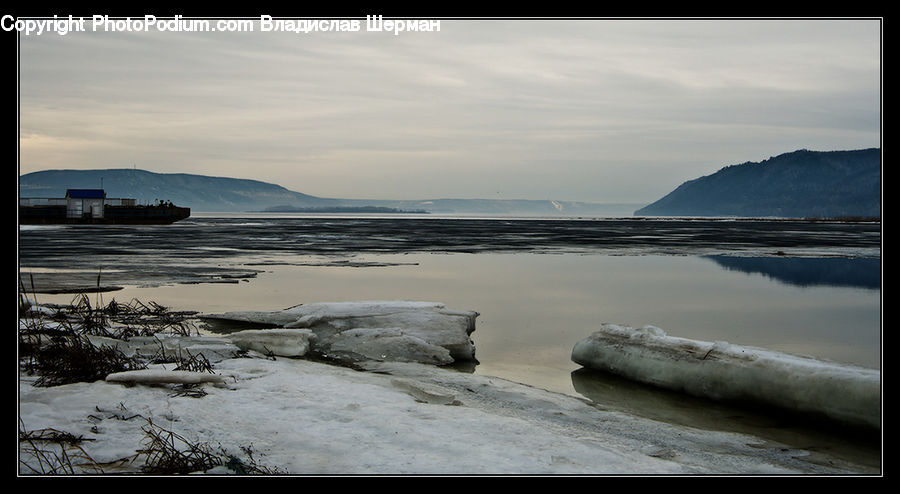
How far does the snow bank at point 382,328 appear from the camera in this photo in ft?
30.6

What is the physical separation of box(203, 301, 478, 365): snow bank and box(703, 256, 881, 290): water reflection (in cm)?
1469

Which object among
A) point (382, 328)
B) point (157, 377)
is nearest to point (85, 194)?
point (382, 328)

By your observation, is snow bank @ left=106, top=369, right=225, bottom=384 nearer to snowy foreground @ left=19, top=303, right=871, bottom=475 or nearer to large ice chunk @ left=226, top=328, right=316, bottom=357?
snowy foreground @ left=19, top=303, right=871, bottom=475

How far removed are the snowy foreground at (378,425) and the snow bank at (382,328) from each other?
3.43ft

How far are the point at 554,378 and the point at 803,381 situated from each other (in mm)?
2975

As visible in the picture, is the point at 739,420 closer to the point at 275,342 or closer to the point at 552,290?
the point at 275,342

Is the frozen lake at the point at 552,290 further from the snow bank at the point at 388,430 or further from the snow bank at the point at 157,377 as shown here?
the snow bank at the point at 157,377

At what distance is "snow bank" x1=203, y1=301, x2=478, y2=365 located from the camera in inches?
367

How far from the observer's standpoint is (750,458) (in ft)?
18.8

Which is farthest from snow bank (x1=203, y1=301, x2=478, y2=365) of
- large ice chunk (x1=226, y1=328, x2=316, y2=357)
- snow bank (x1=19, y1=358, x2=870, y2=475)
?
snow bank (x1=19, y1=358, x2=870, y2=475)

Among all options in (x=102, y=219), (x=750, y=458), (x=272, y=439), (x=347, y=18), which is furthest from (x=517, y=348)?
(x=102, y=219)

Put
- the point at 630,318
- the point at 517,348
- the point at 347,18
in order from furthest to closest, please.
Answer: the point at 630,318, the point at 517,348, the point at 347,18

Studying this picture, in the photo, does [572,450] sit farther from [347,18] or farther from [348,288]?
[348,288]
